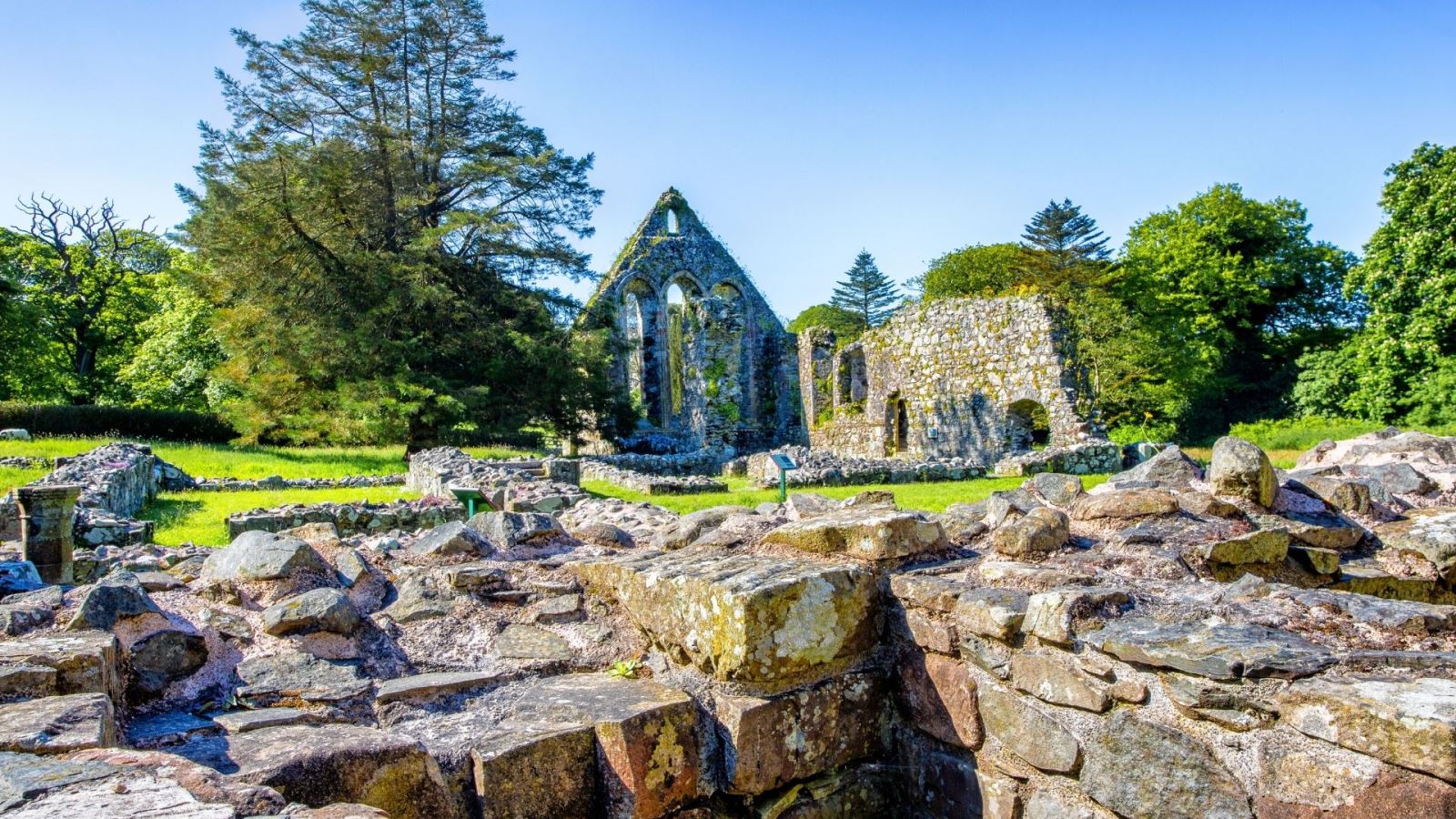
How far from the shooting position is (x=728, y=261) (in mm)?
31172

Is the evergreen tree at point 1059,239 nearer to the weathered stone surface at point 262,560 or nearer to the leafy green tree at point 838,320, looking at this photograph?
the leafy green tree at point 838,320

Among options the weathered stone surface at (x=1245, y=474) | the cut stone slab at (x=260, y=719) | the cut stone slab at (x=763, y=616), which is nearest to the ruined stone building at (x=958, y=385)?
the weathered stone surface at (x=1245, y=474)

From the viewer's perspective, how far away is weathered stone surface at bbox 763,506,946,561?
2984 mm

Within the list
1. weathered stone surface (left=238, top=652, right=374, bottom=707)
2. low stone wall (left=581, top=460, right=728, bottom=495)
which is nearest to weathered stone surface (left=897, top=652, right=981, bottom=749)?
weathered stone surface (left=238, top=652, right=374, bottom=707)

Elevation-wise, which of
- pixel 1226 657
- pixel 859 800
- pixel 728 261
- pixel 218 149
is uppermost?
pixel 218 149

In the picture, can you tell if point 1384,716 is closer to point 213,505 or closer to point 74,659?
point 74,659

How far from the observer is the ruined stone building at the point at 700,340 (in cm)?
2814

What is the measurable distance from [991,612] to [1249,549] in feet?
3.55

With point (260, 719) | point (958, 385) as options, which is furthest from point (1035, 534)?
point (958, 385)

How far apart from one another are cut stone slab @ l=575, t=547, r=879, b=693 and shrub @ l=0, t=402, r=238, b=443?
23.8m

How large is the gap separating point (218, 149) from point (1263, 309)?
40.0 metres

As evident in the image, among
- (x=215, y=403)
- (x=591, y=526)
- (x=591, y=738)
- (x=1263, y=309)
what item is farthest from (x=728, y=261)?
(x=591, y=738)

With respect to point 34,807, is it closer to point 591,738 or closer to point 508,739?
point 508,739

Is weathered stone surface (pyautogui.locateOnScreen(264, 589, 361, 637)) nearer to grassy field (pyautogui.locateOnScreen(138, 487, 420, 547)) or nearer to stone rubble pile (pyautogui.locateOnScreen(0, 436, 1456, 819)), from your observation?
stone rubble pile (pyautogui.locateOnScreen(0, 436, 1456, 819))
